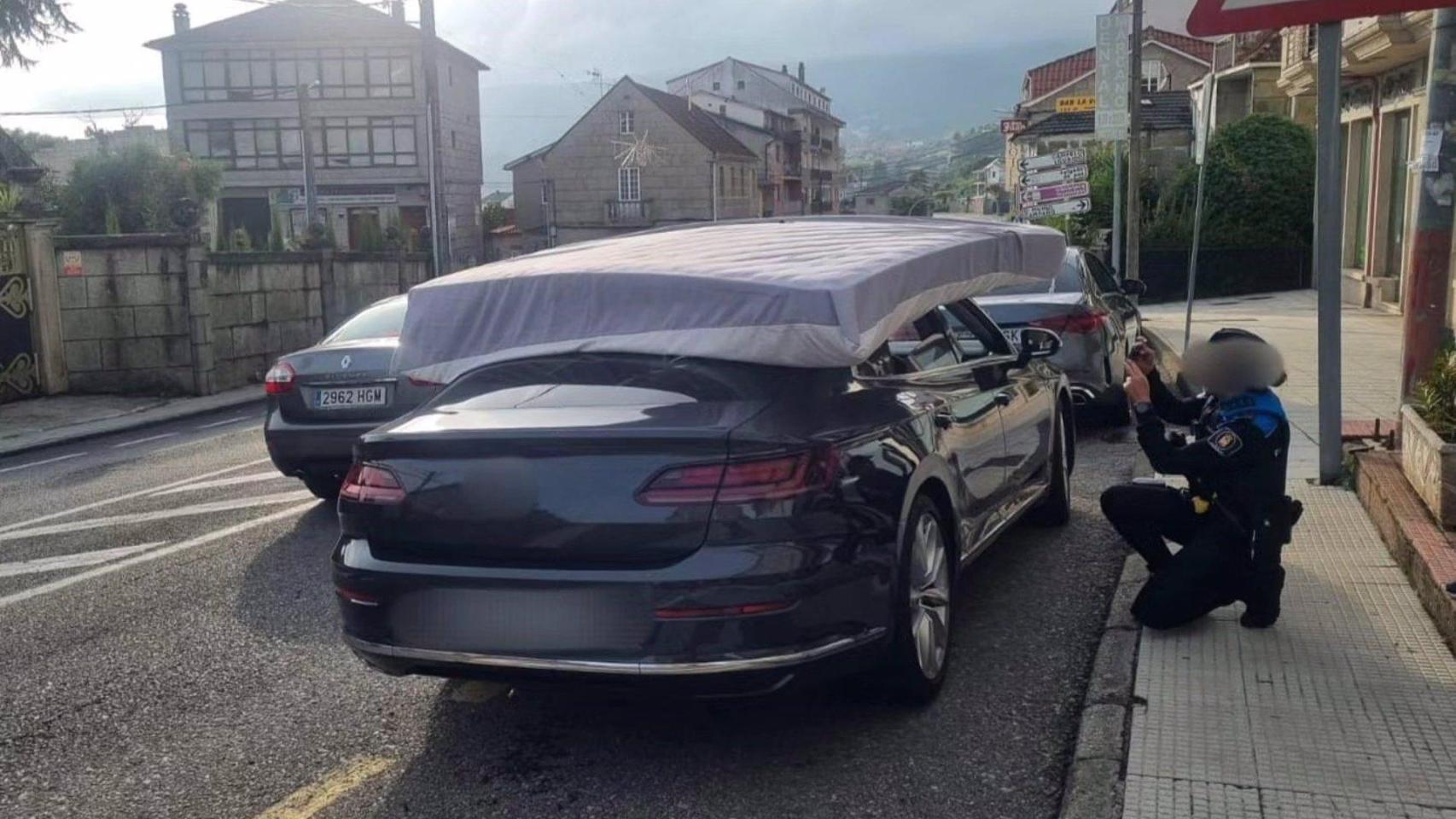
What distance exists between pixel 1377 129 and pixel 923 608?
21.6 metres

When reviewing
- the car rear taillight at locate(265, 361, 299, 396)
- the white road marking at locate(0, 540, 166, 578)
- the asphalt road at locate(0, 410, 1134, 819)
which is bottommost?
the white road marking at locate(0, 540, 166, 578)

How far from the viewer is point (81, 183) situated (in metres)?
41.3

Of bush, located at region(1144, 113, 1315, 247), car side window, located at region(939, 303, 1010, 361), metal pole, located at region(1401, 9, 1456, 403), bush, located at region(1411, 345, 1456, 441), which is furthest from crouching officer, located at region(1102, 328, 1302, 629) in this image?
bush, located at region(1144, 113, 1315, 247)

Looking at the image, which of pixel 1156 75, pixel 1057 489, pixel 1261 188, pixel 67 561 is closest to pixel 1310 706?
pixel 1057 489

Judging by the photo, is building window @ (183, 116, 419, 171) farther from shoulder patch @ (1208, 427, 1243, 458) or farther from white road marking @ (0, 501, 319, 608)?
shoulder patch @ (1208, 427, 1243, 458)

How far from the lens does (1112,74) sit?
72.5ft

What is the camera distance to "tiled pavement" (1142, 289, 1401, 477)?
10422mm

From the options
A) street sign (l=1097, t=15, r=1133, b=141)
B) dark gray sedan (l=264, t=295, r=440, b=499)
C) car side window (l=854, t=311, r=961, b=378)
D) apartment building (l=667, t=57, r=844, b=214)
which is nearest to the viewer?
car side window (l=854, t=311, r=961, b=378)

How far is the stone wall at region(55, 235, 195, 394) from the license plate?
36.3 ft

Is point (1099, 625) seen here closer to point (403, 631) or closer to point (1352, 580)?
point (1352, 580)

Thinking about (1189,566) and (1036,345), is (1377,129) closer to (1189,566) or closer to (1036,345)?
(1036,345)

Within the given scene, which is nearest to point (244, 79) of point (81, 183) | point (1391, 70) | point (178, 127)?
point (178, 127)

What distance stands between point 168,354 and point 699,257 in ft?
51.7

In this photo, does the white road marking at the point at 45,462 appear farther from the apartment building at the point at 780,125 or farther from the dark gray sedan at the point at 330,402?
the apartment building at the point at 780,125
